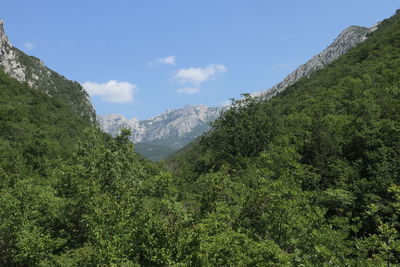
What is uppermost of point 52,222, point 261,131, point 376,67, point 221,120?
point 376,67

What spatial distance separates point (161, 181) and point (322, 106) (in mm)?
52943

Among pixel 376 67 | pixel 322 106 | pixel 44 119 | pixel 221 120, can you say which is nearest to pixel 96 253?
pixel 221 120

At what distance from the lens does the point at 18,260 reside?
22688mm

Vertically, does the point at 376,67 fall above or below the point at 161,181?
above

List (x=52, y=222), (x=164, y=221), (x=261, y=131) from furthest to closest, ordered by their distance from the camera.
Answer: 1. (x=261, y=131)
2. (x=52, y=222)
3. (x=164, y=221)

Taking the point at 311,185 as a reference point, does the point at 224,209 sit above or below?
above

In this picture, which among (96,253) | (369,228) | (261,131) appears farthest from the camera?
(261,131)

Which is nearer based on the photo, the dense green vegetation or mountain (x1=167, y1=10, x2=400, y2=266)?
mountain (x1=167, y1=10, x2=400, y2=266)

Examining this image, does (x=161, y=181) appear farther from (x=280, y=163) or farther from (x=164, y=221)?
(x=280, y=163)

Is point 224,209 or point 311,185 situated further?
point 311,185

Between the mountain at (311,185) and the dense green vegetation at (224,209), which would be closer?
the mountain at (311,185)

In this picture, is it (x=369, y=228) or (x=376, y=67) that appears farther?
(x=376, y=67)

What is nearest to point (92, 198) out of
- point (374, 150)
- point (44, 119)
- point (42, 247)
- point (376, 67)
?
point (42, 247)

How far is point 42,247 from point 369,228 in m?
27.3
